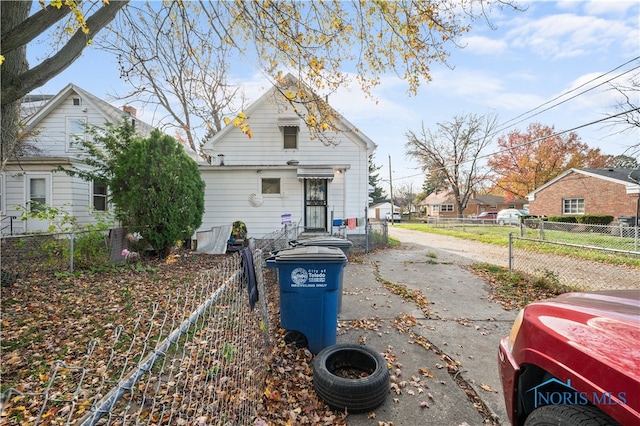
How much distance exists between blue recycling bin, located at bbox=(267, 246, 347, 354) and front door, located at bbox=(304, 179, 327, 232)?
872cm

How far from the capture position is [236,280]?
10.2ft

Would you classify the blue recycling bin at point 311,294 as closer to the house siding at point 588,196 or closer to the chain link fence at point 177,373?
the chain link fence at point 177,373

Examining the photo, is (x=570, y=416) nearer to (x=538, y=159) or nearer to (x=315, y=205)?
(x=315, y=205)

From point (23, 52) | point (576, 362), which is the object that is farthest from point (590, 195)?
point (23, 52)

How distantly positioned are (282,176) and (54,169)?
9050mm

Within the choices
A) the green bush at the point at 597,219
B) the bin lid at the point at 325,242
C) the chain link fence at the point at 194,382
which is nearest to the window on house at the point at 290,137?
the bin lid at the point at 325,242

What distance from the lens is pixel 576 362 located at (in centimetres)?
149

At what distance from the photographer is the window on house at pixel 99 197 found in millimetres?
13520

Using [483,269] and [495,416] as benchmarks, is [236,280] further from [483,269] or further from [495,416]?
[483,269]

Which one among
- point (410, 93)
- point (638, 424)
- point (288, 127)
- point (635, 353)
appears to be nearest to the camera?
point (638, 424)

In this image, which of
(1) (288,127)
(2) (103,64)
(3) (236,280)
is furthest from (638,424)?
(1) (288,127)

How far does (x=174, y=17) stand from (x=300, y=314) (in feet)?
17.9

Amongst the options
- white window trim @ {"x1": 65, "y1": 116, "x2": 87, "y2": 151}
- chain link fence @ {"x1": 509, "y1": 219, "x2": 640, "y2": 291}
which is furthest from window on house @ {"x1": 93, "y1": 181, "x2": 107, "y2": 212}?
chain link fence @ {"x1": 509, "y1": 219, "x2": 640, "y2": 291}

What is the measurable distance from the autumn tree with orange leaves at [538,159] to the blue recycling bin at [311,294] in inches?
1329
